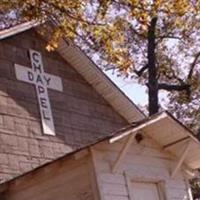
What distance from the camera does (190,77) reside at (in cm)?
2634

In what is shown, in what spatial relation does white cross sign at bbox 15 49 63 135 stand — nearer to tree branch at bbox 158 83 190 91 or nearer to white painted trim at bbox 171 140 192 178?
white painted trim at bbox 171 140 192 178

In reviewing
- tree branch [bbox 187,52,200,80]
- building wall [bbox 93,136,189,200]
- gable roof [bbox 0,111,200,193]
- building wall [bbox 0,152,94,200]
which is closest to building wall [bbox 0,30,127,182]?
building wall [bbox 0,152,94,200]

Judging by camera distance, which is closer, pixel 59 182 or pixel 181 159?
pixel 59 182

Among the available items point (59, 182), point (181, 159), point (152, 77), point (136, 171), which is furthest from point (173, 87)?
point (59, 182)

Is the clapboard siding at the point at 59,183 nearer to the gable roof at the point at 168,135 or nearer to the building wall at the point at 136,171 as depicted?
the gable roof at the point at 168,135

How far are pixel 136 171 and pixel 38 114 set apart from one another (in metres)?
3.75

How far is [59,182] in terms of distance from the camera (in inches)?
474

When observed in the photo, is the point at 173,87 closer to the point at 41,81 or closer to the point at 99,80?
the point at 99,80

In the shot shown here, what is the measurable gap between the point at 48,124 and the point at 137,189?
Answer: 387cm

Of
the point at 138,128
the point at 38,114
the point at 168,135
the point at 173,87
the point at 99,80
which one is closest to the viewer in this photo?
the point at 138,128

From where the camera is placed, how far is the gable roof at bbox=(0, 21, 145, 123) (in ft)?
57.5

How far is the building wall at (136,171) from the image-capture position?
11.8 metres

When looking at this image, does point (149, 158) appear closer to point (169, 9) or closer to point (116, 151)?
point (116, 151)

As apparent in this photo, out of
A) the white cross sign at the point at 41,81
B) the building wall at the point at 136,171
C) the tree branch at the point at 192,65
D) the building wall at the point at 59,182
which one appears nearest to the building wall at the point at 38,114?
the white cross sign at the point at 41,81
